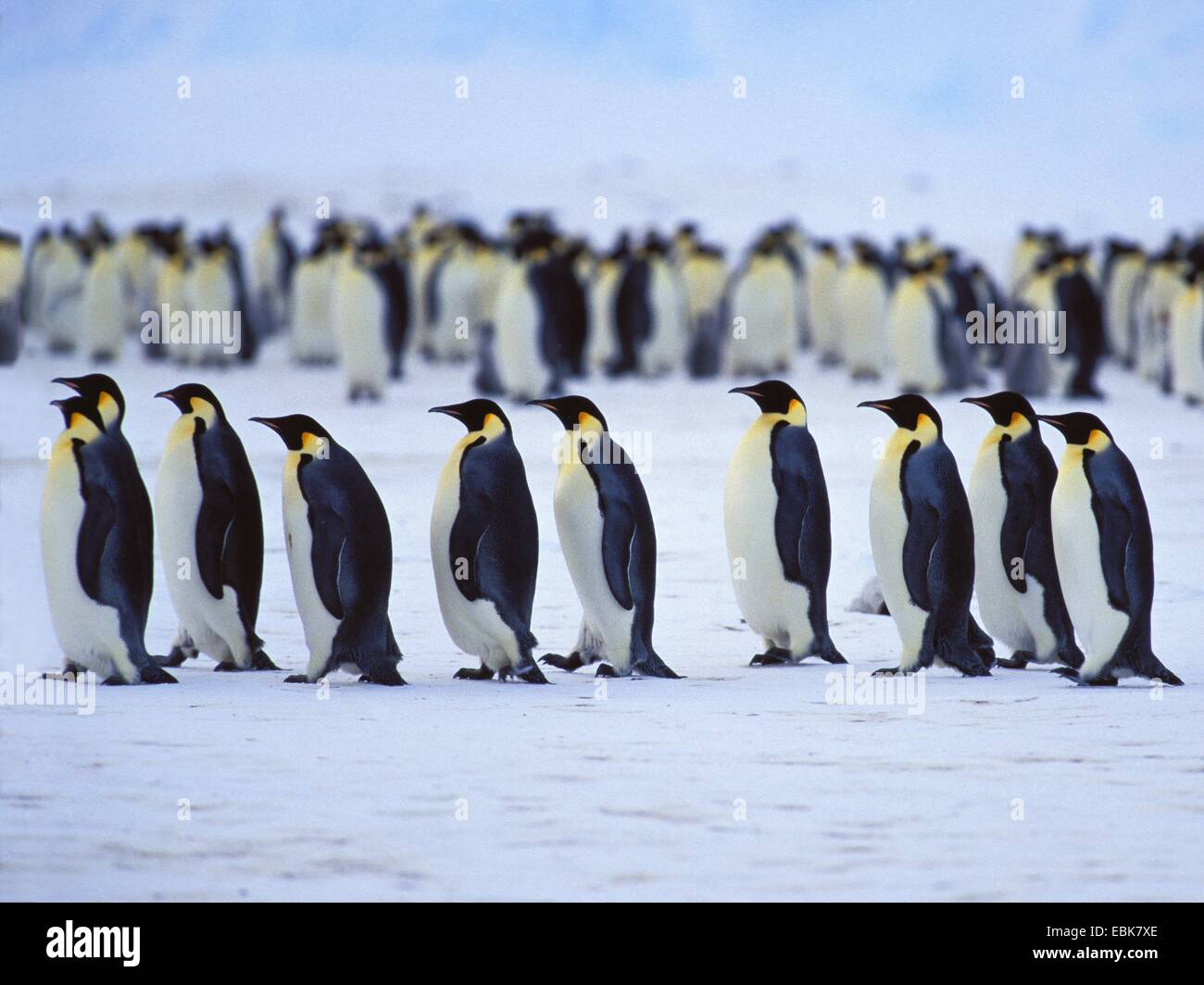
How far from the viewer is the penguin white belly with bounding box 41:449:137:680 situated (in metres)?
A: 4.84

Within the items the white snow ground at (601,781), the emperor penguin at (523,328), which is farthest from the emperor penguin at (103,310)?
the white snow ground at (601,781)

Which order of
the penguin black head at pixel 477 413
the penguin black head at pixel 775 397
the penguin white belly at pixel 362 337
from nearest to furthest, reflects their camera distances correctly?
the penguin black head at pixel 477 413, the penguin black head at pixel 775 397, the penguin white belly at pixel 362 337

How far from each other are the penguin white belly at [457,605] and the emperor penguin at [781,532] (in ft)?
2.63

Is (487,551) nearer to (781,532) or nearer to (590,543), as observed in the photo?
(590,543)

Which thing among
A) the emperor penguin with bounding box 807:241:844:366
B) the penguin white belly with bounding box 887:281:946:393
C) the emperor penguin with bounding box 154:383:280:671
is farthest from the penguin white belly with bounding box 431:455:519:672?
the emperor penguin with bounding box 807:241:844:366

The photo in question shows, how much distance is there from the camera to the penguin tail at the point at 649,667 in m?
5.29

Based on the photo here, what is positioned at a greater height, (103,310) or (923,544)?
(103,310)

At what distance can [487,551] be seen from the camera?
5.09m

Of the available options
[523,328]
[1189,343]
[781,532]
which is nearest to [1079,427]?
[781,532]

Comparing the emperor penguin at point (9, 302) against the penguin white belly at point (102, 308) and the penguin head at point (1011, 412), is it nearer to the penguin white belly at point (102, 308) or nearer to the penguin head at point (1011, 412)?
the penguin white belly at point (102, 308)

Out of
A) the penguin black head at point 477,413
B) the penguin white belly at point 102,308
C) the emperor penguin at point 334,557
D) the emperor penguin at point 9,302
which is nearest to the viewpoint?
the emperor penguin at point 334,557

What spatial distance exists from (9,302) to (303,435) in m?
10.1

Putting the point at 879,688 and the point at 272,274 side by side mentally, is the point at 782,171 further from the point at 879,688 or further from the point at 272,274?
the point at 879,688

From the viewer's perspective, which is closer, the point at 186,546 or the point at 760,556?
the point at 186,546
